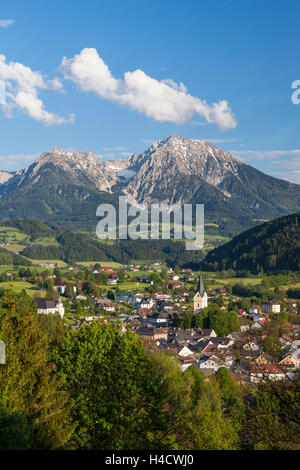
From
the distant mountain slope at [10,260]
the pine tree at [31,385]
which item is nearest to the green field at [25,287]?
Result: the distant mountain slope at [10,260]

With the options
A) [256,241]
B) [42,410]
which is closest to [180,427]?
[42,410]

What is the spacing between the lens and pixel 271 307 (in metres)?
82.4

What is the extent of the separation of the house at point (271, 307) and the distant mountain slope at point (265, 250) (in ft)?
127

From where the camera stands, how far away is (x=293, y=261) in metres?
125

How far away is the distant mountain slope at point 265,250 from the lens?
12974 centimetres

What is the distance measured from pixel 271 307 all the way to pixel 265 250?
60778 mm

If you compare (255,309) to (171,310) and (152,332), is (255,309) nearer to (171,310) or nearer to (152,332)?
(171,310)

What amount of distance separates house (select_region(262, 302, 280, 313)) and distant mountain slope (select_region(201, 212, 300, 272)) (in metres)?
38.8

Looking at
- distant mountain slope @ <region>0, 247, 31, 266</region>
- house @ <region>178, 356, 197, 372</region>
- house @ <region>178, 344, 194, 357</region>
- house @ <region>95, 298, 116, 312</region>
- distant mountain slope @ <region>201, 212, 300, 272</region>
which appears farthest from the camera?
distant mountain slope @ <region>0, 247, 31, 266</region>

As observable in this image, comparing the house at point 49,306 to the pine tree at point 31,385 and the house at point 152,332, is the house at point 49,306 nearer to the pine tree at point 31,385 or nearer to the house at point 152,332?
the house at point 152,332

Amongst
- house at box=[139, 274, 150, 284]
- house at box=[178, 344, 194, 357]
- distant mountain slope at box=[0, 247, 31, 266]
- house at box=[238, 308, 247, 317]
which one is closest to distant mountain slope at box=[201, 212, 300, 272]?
house at box=[139, 274, 150, 284]

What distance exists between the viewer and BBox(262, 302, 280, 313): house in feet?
267

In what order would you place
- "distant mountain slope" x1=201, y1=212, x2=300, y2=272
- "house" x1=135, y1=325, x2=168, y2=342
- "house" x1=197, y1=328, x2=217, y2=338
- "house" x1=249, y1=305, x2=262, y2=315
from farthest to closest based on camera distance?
"distant mountain slope" x1=201, y1=212, x2=300, y2=272, "house" x1=249, y1=305, x2=262, y2=315, "house" x1=197, y1=328, x2=217, y2=338, "house" x1=135, y1=325, x2=168, y2=342

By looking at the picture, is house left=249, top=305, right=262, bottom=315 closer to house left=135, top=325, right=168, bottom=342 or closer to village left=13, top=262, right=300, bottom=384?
village left=13, top=262, right=300, bottom=384
